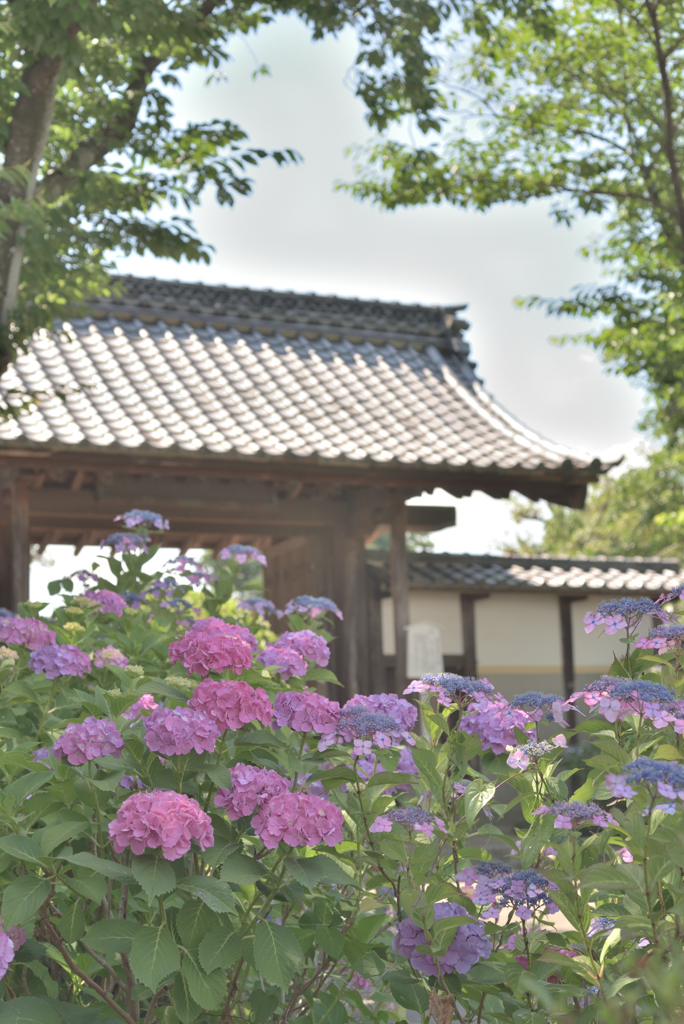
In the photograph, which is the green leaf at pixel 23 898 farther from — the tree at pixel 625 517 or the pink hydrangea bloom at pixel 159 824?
the tree at pixel 625 517

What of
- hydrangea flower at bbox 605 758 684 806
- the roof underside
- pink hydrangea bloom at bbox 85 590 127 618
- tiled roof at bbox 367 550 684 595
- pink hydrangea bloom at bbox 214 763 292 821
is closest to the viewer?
hydrangea flower at bbox 605 758 684 806

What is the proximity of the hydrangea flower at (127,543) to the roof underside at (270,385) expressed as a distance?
2.20 metres

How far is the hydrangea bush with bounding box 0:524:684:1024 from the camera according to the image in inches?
60.5

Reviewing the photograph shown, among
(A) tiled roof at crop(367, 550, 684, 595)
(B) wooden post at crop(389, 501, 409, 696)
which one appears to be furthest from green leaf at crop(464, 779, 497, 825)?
(A) tiled roof at crop(367, 550, 684, 595)

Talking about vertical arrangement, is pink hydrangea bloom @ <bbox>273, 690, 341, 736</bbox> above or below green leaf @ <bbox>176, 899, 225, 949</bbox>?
above

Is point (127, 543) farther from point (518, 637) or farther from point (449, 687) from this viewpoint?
point (518, 637)

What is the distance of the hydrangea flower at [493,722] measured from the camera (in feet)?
6.65

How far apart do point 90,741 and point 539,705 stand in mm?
981

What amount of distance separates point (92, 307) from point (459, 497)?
426 cm

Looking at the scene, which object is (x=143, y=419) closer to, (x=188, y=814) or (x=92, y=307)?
(x=92, y=307)

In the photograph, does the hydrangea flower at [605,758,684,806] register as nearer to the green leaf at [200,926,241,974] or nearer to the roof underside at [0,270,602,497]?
the green leaf at [200,926,241,974]

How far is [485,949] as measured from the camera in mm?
1780

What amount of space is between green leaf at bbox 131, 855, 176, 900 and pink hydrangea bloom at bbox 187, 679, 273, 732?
26cm

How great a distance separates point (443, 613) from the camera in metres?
9.46
